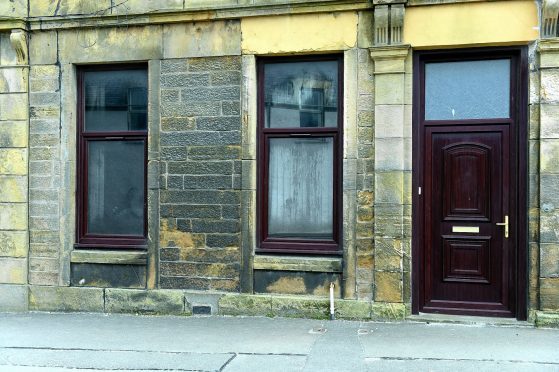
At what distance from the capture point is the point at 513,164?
7.23 meters

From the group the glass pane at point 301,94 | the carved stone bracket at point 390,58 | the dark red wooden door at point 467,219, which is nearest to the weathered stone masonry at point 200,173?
the glass pane at point 301,94

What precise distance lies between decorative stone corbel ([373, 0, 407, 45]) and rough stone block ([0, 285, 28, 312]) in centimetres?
588

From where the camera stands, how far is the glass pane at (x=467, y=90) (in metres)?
7.33

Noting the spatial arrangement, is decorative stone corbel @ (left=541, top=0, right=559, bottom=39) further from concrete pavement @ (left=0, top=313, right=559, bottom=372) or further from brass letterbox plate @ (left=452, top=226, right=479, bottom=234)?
concrete pavement @ (left=0, top=313, right=559, bottom=372)

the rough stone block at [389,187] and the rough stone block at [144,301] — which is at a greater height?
the rough stone block at [389,187]

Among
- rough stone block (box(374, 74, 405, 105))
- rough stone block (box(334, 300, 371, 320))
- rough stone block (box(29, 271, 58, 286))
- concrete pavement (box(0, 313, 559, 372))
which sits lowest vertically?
concrete pavement (box(0, 313, 559, 372))

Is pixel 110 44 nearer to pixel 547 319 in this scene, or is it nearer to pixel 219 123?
pixel 219 123

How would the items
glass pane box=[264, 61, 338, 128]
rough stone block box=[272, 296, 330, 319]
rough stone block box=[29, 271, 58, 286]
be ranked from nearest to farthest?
rough stone block box=[272, 296, 330, 319] < glass pane box=[264, 61, 338, 128] < rough stone block box=[29, 271, 58, 286]

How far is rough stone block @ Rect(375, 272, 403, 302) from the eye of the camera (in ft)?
24.0

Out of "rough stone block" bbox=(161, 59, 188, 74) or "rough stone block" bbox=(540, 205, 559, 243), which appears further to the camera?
"rough stone block" bbox=(161, 59, 188, 74)

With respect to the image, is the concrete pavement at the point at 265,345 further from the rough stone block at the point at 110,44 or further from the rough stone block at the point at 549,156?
the rough stone block at the point at 110,44

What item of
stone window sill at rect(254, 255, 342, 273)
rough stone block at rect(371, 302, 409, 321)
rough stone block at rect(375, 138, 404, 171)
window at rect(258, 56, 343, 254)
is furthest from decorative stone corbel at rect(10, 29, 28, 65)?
rough stone block at rect(371, 302, 409, 321)

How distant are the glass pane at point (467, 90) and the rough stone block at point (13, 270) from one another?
19.2 ft

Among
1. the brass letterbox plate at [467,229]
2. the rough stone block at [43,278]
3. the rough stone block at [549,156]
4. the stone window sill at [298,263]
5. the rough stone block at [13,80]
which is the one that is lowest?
the rough stone block at [43,278]
